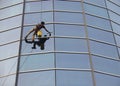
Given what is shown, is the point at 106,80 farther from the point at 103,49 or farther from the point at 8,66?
the point at 8,66

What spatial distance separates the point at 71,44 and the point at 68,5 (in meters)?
3.38

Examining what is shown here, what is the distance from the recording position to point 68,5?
21.8 meters

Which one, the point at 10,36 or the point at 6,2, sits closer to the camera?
the point at 10,36

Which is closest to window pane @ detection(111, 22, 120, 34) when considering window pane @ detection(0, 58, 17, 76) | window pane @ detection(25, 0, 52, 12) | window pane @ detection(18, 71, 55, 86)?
window pane @ detection(25, 0, 52, 12)

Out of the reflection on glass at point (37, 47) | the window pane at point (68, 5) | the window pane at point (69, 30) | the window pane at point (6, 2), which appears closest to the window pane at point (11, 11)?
the window pane at point (6, 2)

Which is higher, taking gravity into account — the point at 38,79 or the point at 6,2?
the point at 6,2

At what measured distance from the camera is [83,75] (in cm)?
1780

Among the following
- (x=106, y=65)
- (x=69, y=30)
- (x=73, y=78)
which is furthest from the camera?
(x=69, y=30)

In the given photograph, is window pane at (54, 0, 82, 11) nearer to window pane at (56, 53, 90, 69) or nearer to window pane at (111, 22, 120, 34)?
window pane at (111, 22, 120, 34)

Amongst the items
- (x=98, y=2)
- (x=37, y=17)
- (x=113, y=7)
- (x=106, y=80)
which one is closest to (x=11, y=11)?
(x=37, y=17)

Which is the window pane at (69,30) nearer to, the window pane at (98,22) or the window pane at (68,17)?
the window pane at (68,17)

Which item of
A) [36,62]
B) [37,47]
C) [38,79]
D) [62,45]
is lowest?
[38,79]

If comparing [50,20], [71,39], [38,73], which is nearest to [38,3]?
[50,20]

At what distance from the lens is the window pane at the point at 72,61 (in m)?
18.1
